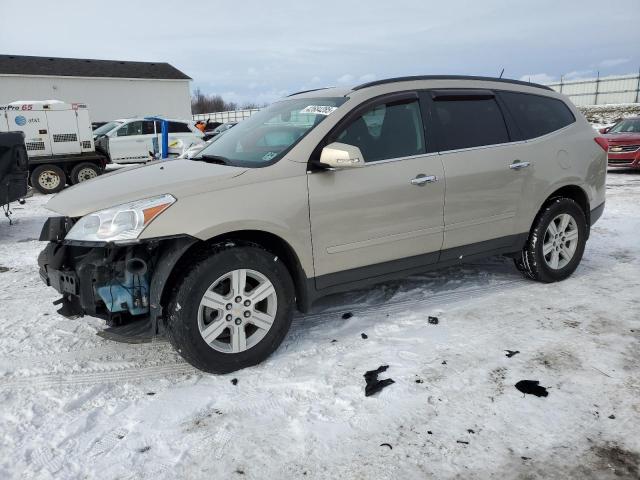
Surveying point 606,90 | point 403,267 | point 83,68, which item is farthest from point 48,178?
point 606,90

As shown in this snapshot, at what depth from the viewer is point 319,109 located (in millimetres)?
3697

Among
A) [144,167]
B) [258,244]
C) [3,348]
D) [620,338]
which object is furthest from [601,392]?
[3,348]

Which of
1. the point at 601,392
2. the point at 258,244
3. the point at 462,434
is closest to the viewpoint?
the point at 462,434

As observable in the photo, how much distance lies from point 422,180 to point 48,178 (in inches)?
462

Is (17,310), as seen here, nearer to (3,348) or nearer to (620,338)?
(3,348)

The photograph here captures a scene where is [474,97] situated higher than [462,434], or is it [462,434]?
[474,97]

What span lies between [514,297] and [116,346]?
3335mm

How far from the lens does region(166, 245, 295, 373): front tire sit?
3.00 meters

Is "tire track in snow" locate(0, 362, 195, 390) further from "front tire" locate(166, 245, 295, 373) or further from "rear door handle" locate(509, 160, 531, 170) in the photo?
"rear door handle" locate(509, 160, 531, 170)

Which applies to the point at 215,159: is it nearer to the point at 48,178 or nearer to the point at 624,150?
the point at 48,178

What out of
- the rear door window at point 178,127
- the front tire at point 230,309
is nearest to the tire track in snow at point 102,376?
the front tire at point 230,309

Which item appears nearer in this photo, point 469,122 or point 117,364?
point 117,364

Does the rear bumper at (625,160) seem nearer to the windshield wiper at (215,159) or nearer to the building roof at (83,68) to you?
the windshield wiper at (215,159)

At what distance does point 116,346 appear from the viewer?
143 inches
